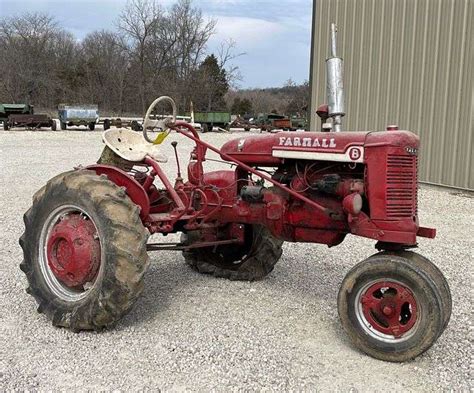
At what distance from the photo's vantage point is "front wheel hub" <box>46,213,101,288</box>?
3748mm

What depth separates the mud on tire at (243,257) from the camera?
4.80 m

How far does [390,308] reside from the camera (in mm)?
3271

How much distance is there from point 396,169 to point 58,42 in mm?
60195

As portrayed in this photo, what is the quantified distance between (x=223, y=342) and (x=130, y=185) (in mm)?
1330

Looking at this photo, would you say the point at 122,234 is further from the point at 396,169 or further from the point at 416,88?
the point at 416,88

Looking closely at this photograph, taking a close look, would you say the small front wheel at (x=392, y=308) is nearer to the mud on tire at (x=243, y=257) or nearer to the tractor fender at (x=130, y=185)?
the mud on tire at (x=243, y=257)

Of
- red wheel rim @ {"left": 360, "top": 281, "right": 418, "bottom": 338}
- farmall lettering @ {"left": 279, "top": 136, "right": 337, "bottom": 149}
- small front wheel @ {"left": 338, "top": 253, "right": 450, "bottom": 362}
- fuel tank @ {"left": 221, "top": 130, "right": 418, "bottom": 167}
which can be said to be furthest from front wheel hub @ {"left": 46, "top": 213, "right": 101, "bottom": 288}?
red wheel rim @ {"left": 360, "top": 281, "right": 418, "bottom": 338}

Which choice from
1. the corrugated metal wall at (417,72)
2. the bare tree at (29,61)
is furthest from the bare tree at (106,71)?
the corrugated metal wall at (417,72)

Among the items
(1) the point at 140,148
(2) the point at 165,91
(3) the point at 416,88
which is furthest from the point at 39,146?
(2) the point at 165,91

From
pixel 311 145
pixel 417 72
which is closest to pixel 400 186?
pixel 311 145

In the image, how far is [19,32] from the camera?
5456 centimetres

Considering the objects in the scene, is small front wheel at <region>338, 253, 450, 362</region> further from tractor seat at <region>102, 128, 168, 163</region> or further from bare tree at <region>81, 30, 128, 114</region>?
bare tree at <region>81, 30, 128, 114</region>

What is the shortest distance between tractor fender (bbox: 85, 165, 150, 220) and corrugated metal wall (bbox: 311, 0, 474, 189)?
7.89 meters

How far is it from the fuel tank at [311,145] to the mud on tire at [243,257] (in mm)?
944
